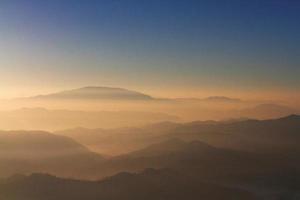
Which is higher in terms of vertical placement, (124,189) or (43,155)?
(43,155)

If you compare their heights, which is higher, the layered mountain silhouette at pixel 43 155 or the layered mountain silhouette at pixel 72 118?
the layered mountain silhouette at pixel 72 118

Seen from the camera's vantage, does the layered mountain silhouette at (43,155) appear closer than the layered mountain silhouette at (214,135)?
No

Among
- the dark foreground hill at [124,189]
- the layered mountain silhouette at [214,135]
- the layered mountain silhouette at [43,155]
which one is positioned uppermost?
the layered mountain silhouette at [214,135]

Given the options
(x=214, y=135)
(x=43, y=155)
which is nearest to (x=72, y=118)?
(x=43, y=155)

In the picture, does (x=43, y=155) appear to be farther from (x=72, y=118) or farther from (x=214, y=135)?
(x=214, y=135)

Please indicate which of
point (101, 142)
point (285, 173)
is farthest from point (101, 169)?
point (285, 173)

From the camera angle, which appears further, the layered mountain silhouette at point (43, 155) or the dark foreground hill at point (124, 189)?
the layered mountain silhouette at point (43, 155)

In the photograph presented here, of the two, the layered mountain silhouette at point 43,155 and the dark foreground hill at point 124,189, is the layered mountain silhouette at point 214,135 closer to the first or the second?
the layered mountain silhouette at point 43,155

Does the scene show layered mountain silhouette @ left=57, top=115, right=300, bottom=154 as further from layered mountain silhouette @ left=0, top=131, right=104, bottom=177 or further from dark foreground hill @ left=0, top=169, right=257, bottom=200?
dark foreground hill @ left=0, top=169, right=257, bottom=200

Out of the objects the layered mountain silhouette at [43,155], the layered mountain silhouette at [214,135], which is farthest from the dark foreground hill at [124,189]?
the layered mountain silhouette at [214,135]
